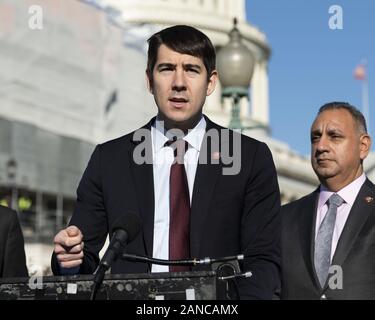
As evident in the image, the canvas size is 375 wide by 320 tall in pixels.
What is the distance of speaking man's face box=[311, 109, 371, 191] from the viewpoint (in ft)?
17.4

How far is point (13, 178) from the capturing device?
3700 cm

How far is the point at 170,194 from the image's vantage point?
14.0 ft

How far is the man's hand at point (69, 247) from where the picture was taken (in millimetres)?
3707

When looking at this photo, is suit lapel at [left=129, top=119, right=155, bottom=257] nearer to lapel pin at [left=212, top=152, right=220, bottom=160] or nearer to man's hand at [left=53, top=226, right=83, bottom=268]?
lapel pin at [left=212, top=152, right=220, bottom=160]

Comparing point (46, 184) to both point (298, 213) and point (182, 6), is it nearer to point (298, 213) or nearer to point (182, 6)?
point (298, 213)

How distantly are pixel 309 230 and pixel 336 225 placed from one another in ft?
0.45

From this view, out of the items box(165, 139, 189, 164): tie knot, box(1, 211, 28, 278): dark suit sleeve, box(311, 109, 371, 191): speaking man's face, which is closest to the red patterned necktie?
box(165, 139, 189, 164): tie knot

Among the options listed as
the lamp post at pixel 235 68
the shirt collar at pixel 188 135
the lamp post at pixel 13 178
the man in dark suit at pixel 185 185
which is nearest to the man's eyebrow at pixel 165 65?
the man in dark suit at pixel 185 185

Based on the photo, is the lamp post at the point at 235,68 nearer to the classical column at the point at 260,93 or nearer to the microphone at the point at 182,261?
the microphone at the point at 182,261

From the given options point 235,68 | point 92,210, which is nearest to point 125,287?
point 92,210

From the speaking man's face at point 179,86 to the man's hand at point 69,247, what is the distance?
0.71 m

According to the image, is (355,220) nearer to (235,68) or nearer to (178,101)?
(178,101)
